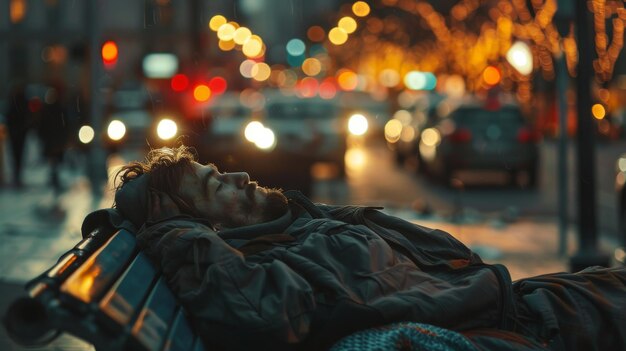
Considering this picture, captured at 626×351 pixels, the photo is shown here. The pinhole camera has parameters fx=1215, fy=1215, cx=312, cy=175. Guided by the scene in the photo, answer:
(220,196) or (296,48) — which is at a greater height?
(296,48)

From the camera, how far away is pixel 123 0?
261ft

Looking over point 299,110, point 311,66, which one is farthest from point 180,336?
point 311,66

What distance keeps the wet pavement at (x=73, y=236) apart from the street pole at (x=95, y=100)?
0.97 ft

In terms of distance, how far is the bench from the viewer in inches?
109

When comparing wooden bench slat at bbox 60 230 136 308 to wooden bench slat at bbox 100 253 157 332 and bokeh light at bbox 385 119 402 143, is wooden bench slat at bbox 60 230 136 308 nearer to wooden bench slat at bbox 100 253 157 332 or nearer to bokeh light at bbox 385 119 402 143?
wooden bench slat at bbox 100 253 157 332

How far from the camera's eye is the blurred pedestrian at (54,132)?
18594mm

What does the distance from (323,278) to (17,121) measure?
1962cm

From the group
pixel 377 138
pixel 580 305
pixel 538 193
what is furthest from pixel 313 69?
pixel 580 305

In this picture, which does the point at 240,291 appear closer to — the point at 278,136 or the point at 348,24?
the point at 278,136

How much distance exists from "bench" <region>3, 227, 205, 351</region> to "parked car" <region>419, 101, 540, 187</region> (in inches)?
742

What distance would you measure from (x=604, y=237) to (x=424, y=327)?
11154 mm

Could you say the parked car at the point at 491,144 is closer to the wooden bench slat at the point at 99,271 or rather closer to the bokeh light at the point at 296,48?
the wooden bench slat at the point at 99,271

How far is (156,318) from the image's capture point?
327 cm

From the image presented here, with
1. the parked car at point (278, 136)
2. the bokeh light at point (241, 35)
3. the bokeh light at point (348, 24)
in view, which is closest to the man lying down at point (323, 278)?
the parked car at point (278, 136)
